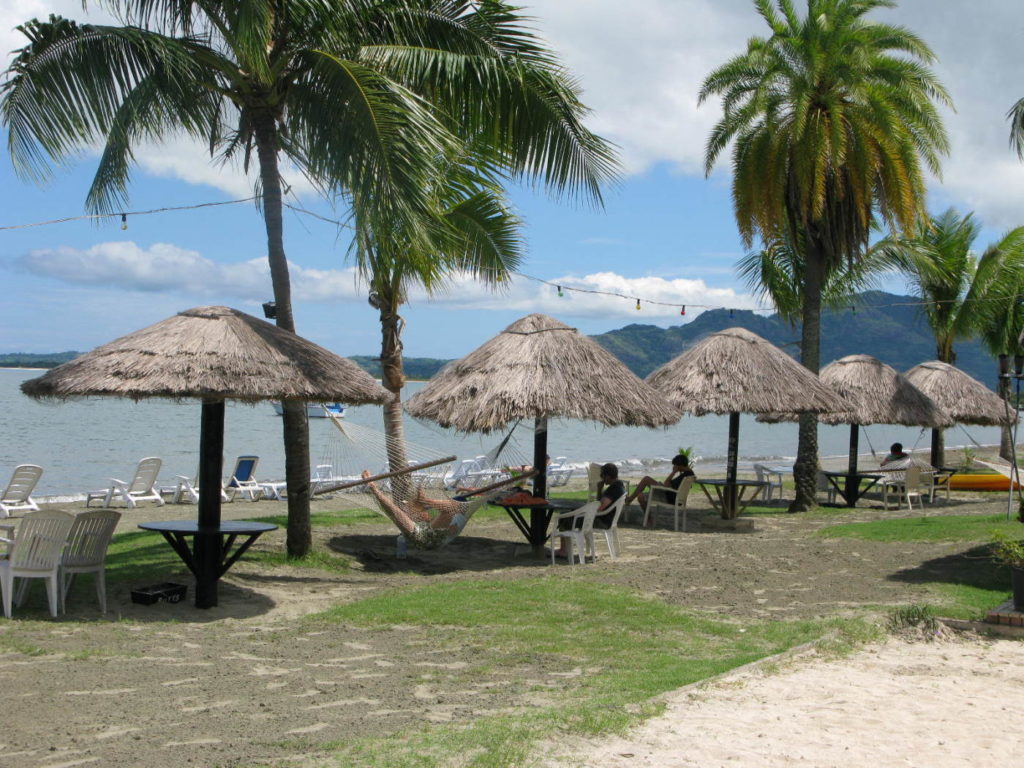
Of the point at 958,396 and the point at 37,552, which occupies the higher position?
the point at 958,396

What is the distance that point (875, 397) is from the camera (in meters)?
16.5

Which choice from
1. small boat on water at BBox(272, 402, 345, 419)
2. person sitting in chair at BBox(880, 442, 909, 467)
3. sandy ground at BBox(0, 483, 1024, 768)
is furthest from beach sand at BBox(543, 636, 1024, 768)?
person sitting in chair at BBox(880, 442, 909, 467)

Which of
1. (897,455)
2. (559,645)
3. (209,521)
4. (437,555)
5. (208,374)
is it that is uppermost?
(208,374)

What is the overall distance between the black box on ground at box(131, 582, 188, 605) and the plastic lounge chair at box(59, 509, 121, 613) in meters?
0.35

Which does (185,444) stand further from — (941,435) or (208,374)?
(208,374)

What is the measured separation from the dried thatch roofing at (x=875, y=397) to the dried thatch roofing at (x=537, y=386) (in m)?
6.17

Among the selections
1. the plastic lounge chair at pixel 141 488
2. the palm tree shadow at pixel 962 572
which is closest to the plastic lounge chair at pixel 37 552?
the palm tree shadow at pixel 962 572

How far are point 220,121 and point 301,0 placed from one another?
221 centimetres

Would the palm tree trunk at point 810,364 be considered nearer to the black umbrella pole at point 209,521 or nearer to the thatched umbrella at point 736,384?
the thatched umbrella at point 736,384

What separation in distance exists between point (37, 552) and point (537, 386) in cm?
509

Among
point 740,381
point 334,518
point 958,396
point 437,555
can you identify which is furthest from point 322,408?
point 958,396

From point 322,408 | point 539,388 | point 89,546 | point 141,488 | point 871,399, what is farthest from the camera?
point 871,399

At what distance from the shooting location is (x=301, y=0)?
27.1 ft

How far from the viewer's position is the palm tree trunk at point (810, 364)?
1589 centimetres
